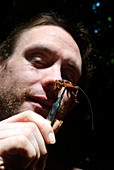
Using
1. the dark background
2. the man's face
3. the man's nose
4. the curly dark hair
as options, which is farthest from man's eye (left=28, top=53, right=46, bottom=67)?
the dark background

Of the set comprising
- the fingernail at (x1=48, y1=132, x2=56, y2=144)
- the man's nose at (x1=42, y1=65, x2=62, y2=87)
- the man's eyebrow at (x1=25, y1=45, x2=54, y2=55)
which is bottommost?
the man's nose at (x1=42, y1=65, x2=62, y2=87)

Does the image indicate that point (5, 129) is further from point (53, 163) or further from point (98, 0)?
point (98, 0)

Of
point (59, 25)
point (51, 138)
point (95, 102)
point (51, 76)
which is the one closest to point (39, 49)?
point (51, 76)

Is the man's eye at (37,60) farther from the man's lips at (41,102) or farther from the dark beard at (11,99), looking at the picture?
the man's lips at (41,102)

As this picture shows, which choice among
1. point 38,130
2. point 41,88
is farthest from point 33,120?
point 41,88

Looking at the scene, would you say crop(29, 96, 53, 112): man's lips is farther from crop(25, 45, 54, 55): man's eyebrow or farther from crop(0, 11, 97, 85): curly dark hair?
crop(0, 11, 97, 85): curly dark hair

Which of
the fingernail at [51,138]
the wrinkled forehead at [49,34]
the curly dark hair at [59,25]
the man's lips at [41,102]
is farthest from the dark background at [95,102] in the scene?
the fingernail at [51,138]
